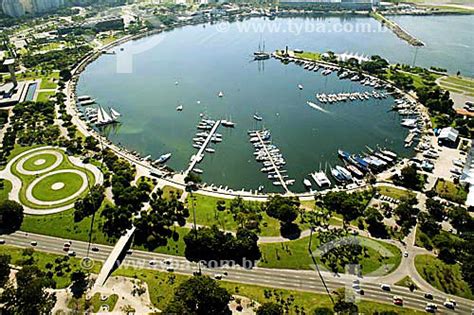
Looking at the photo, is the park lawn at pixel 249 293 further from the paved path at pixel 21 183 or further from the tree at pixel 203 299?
the paved path at pixel 21 183

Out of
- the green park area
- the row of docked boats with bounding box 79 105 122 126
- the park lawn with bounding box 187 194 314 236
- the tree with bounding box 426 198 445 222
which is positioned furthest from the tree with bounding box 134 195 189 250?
the green park area

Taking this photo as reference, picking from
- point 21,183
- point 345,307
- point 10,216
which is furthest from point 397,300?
point 21,183

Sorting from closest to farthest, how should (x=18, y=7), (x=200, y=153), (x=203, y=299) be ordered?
(x=203, y=299)
(x=200, y=153)
(x=18, y=7)

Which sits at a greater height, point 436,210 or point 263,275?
point 436,210

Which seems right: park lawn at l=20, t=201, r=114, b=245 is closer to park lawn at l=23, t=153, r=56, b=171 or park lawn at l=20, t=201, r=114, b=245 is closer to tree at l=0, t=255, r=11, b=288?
tree at l=0, t=255, r=11, b=288

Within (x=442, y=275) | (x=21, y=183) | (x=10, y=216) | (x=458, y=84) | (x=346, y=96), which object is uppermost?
(x=458, y=84)

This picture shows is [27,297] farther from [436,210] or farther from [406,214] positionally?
[436,210]
